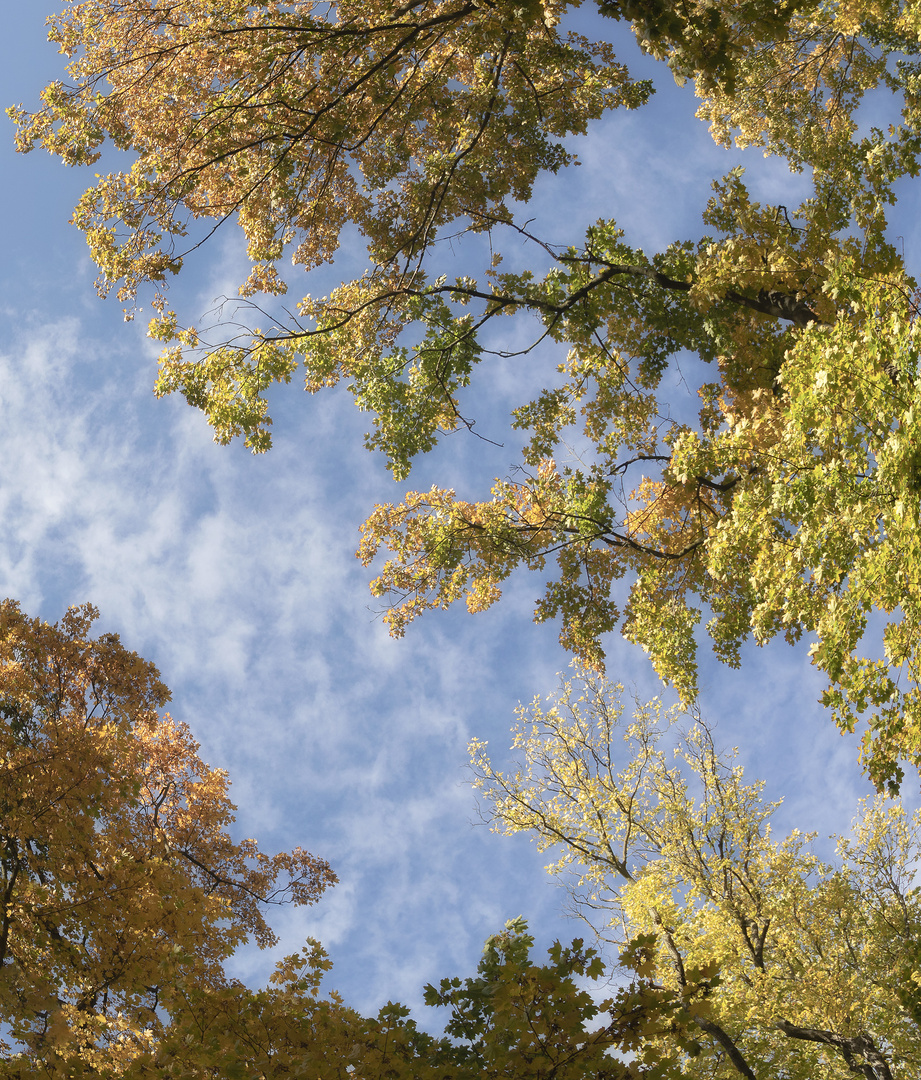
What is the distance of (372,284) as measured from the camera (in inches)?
470

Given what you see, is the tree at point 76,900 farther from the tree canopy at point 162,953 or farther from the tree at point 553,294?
the tree at point 553,294

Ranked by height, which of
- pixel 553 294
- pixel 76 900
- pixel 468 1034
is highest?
pixel 553 294

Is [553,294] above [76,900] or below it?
above

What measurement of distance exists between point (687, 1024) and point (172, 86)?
11.6 meters

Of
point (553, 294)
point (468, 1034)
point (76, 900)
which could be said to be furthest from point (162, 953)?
point (553, 294)

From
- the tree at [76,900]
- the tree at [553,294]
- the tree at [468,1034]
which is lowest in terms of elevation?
the tree at [468,1034]

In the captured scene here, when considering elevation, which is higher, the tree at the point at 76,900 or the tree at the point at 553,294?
the tree at the point at 553,294

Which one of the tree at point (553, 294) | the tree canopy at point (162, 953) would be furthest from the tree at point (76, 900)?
the tree at point (553, 294)

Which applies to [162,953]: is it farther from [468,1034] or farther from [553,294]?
[553,294]

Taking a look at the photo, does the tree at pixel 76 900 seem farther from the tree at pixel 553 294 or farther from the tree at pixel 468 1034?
the tree at pixel 553 294

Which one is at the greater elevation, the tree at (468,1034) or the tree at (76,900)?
the tree at (76,900)

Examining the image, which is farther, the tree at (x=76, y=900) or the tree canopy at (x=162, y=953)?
the tree at (x=76, y=900)

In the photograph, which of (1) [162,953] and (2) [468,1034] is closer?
(2) [468,1034]

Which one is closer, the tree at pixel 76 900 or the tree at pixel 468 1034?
the tree at pixel 468 1034
